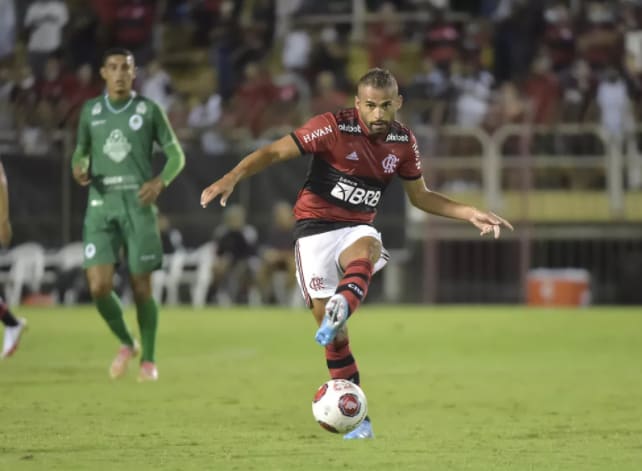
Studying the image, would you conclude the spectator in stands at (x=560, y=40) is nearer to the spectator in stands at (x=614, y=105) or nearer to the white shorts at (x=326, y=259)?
the spectator in stands at (x=614, y=105)

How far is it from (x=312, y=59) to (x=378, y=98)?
55.1 ft

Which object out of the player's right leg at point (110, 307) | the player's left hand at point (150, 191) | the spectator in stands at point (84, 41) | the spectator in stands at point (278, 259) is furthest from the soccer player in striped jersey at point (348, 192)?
the spectator in stands at point (84, 41)

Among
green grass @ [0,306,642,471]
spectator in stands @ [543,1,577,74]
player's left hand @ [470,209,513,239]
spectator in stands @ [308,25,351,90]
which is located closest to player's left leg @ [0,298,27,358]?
green grass @ [0,306,642,471]

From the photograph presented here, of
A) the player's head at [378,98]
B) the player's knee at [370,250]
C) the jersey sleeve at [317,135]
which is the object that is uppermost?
the player's head at [378,98]

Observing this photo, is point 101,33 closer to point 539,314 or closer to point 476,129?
point 476,129

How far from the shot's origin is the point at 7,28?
26500mm

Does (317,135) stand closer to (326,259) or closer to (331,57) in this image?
(326,259)

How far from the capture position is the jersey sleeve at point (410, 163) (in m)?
8.84

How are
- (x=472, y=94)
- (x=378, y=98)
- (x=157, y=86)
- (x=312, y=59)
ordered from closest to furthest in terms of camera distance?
(x=378, y=98)
(x=472, y=94)
(x=157, y=86)
(x=312, y=59)

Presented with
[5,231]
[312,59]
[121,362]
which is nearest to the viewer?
[5,231]

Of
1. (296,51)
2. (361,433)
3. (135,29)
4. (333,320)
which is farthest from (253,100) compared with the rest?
(333,320)

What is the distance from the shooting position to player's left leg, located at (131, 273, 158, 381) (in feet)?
39.3

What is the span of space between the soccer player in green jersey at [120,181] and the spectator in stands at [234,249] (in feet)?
32.6

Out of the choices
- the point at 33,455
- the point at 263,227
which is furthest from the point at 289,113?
the point at 33,455
